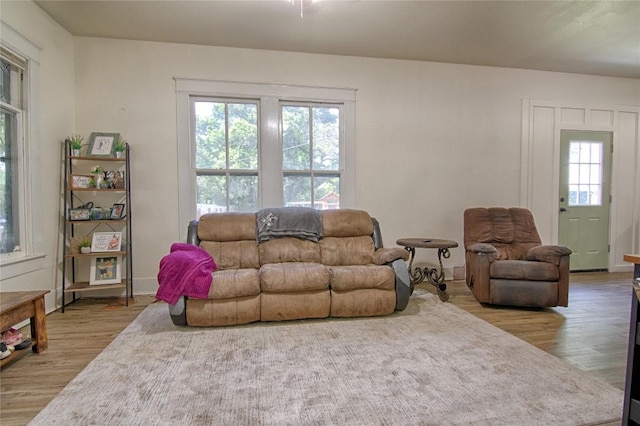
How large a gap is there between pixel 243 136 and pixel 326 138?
99 centimetres

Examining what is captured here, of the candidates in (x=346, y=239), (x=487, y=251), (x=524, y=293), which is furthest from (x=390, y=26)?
(x=524, y=293)

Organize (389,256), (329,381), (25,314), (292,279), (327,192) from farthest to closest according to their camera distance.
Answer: (327,192) → (389,256) → (292,279) → (25,314) → (329,381)

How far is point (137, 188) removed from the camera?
3.79 meters

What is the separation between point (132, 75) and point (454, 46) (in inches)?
141

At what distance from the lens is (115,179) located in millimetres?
3553

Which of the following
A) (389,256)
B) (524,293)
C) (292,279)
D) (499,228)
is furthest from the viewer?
(499,228)

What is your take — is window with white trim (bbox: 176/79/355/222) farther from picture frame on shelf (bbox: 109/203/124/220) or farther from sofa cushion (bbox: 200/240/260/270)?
sofa cushion (bbox: 200/240/260/270)

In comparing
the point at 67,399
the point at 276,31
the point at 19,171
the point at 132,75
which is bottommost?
the point at 67,399

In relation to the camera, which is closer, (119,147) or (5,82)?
(5,82)

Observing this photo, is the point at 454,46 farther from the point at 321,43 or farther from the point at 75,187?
the point at 75,187

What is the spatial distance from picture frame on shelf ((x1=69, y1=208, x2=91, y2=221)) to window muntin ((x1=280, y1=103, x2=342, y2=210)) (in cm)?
203

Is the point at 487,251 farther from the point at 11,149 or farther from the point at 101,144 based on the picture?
the point at 11,149

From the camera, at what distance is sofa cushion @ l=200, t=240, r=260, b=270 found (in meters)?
3.23

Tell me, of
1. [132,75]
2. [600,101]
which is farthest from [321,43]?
[600,101]
